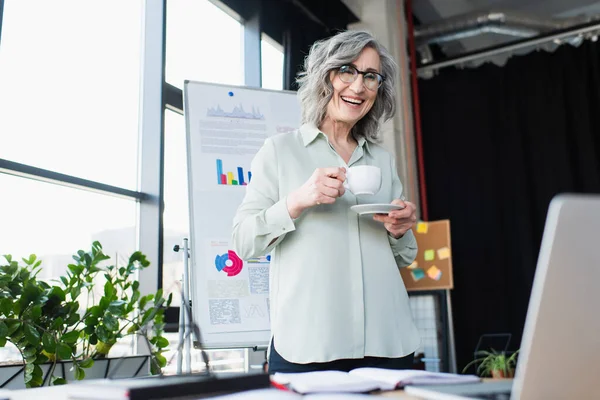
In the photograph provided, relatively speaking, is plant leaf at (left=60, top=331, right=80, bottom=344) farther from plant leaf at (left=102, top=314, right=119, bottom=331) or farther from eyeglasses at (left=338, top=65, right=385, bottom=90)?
eyeglasses at (left=338, top=65, right=385, bottom=90)

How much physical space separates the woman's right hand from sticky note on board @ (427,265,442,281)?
2.81m

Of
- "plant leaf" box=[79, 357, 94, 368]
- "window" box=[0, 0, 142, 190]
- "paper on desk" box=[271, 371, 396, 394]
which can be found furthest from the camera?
"window" box=[0, 0, 142, 190]

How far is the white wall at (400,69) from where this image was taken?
4375 mm

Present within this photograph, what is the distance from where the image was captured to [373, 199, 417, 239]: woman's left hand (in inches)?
50.3

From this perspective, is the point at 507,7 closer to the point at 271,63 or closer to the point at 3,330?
the point at 271,63

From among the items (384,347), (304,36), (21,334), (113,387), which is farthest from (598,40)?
(113,387)

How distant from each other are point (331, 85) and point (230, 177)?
1023 mm

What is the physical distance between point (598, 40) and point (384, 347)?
14.0 feet

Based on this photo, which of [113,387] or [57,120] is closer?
[113,387]

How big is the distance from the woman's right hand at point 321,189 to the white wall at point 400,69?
3156 millimetres

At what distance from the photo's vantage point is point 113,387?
618mm

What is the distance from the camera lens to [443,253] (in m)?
3.89

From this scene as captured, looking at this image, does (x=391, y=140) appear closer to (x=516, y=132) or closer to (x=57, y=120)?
(x=516, y=132)

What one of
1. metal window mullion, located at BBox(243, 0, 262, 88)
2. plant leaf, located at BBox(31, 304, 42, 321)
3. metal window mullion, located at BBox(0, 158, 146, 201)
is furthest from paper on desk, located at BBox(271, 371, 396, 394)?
metal window mullion, located at BBox(243, 0, 262, 88)
